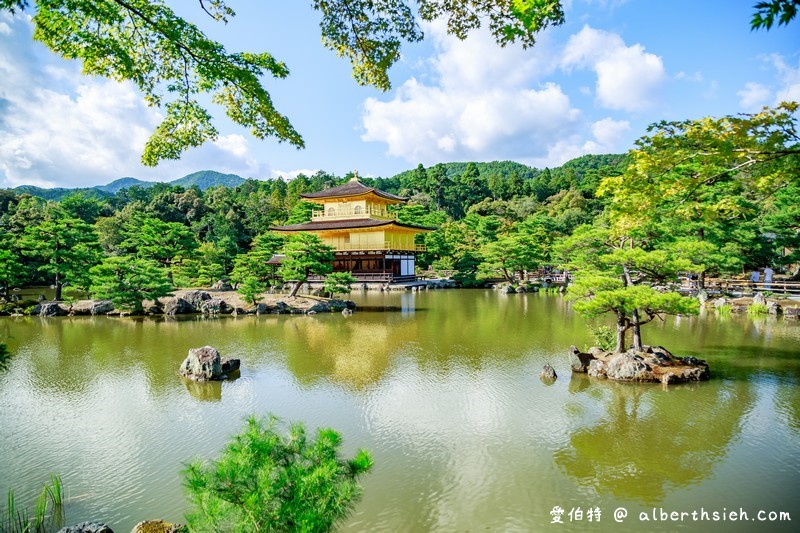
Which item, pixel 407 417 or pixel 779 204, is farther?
pixel 779 204

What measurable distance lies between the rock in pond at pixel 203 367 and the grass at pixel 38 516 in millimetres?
3583

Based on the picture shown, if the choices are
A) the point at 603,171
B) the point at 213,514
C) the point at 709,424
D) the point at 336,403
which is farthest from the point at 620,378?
the point at 603,171

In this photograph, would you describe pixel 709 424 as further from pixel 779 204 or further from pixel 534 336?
pixel 779 204

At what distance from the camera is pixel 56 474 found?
458 cm

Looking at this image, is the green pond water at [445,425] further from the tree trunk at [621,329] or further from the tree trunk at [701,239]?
the tree trunk at [701,239]

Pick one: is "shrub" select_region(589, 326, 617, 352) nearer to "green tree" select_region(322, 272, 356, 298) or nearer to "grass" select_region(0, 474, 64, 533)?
"grass" select_region(0, 474, 64, 533)

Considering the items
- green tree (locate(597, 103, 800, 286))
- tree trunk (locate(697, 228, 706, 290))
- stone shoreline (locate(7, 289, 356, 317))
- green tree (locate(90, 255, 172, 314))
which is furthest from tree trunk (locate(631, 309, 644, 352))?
green tree (locate(90, 255, 172, 314))

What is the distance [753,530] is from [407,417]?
12.2 ft

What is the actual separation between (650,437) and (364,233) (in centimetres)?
2270

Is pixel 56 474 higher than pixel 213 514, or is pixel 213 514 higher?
pixel 213 514

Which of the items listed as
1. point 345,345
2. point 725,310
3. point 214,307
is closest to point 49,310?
point 214,307

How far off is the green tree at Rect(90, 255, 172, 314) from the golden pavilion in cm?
1203

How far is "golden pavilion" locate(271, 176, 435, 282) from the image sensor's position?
26.6 metres

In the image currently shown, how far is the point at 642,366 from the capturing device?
7379 mm
